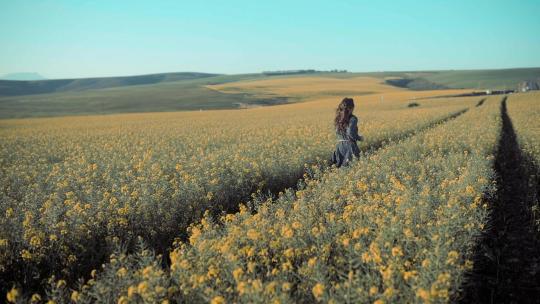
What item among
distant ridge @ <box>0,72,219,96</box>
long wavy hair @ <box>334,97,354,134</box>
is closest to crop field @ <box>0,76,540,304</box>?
long wavy hair @ <box>334,97,354,134</box>

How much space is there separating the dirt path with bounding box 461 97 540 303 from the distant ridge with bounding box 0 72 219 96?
340 ft

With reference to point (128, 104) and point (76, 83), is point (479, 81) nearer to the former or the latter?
point (128, 104)

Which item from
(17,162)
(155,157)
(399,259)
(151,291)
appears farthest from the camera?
(17,162)

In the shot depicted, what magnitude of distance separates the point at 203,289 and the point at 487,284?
3.82 metres

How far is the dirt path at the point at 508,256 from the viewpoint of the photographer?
520cm

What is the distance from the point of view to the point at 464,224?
5094mm

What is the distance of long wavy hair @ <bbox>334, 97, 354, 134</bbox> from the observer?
9.51 m

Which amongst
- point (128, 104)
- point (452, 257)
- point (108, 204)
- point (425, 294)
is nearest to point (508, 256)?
point (452, 257)

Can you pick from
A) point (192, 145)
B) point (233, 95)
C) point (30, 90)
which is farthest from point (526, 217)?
point (30, 90)

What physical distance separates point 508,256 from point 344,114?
4566 mm

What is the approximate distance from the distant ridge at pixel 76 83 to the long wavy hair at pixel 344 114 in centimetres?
10025

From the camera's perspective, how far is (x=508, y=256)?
20.4 feet

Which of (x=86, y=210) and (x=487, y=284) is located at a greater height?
(x=86, y=210)

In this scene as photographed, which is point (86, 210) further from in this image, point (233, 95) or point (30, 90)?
point (30, 90)
